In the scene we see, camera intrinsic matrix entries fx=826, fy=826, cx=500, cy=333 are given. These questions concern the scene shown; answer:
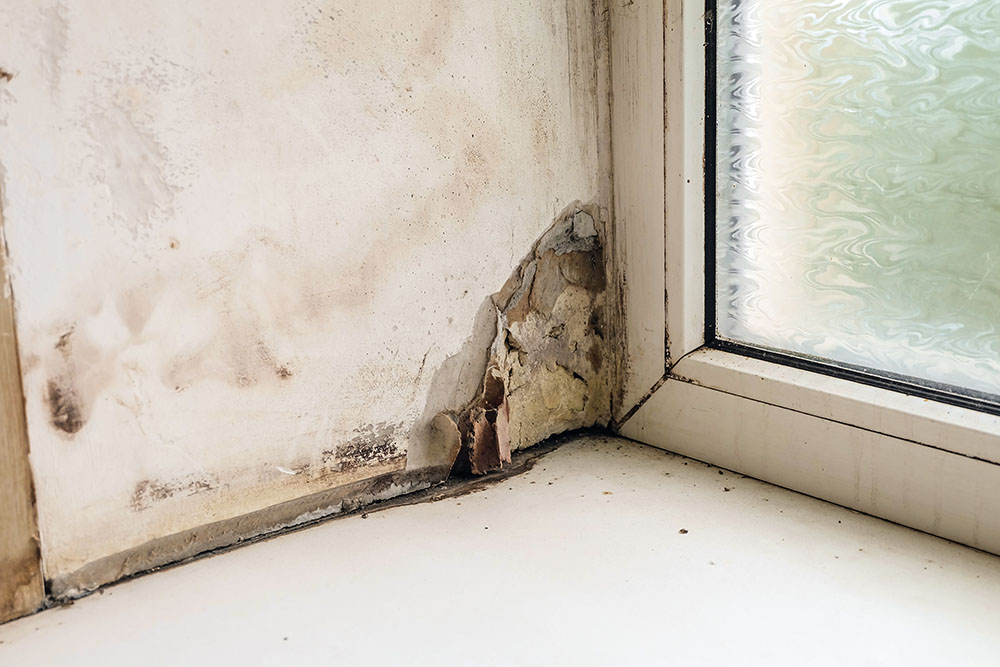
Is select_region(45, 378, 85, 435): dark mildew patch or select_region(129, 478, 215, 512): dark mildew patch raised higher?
select_region(45, 378, 85, 435): dark mildew patch

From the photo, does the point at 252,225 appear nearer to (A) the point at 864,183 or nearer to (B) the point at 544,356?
(B) the point at 544,356

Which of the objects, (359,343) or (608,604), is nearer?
(608,604)

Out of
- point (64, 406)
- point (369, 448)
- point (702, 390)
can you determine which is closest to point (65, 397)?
point (64, 406)

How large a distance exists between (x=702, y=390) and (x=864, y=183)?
0.41 metres

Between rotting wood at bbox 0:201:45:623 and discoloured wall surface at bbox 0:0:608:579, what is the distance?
0.04 ft

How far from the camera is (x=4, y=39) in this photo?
910 millimetres

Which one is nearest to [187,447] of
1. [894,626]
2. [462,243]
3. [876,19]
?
[462,243]

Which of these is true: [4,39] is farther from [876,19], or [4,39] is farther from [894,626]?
[894,626]

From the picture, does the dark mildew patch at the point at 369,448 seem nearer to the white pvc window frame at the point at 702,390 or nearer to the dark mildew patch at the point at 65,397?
the dark mildew patch at the point at 65,397

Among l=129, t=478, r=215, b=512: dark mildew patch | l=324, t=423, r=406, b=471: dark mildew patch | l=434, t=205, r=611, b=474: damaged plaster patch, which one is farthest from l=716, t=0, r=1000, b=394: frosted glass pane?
l=129, t=478, r=215, b=512: dark mildew patch

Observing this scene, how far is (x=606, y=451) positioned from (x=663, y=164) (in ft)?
1.65

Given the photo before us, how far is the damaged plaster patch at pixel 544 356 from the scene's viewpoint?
4.45 ft

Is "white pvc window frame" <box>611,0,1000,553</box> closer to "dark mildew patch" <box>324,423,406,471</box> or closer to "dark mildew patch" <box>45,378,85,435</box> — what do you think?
"dark mildew patch" <box>324,423,406,471</box>

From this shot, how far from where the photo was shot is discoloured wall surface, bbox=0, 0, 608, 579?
0.97 metres
